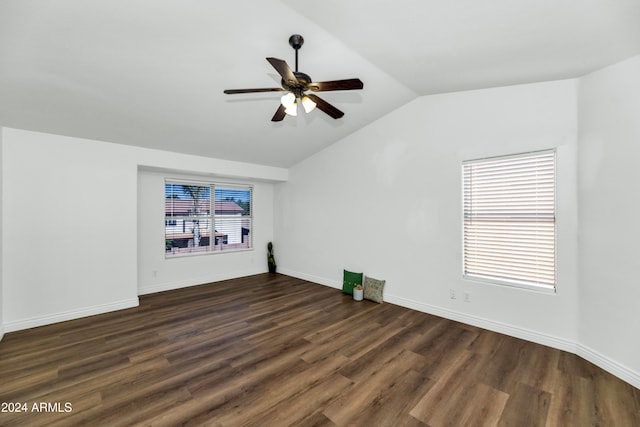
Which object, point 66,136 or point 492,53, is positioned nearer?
point 492,53

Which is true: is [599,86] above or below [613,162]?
above

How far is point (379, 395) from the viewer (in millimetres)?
2127

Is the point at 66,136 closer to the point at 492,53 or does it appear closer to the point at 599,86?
the point at 492,53

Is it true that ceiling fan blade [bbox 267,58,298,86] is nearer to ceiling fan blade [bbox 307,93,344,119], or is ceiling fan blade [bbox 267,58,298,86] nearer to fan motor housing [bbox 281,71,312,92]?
fan motor housing [bbox 281,71,312,92]

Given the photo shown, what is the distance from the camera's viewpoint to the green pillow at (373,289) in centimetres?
426

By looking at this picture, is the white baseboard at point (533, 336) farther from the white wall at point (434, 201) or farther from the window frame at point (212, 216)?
the window frame at point (212, 216)

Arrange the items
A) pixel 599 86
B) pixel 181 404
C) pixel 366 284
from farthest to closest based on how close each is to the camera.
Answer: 1. pixel 366 284
2. pixel 599 86
3. pixel 181 404

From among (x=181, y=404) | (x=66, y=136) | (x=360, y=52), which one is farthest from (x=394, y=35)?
(x=66, y=136)

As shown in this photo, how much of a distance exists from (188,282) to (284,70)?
4.73m

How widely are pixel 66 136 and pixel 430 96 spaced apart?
5.02 m

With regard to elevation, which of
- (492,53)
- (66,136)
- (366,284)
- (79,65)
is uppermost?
(492,53)

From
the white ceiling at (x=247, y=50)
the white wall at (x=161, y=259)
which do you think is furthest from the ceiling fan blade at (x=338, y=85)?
the white wall at (x=161, y=259)

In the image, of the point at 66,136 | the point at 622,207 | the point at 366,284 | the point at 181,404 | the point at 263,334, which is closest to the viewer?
the point at 181,404

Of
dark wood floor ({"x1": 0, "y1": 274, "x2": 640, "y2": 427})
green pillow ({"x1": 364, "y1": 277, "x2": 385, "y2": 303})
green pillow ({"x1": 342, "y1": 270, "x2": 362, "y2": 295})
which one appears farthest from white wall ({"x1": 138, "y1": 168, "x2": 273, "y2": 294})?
green pillow ({"x1": 364, "y1": 277, "x2": 385, "y2": 303})
